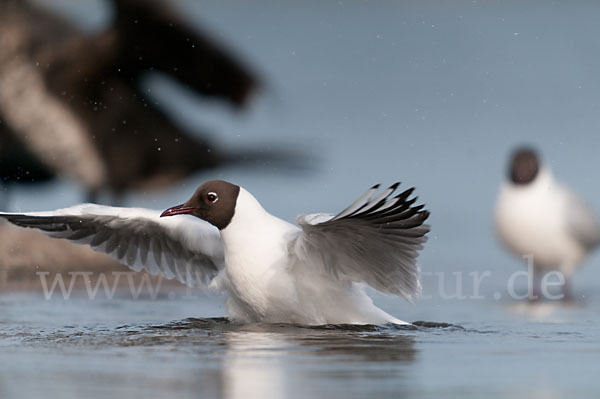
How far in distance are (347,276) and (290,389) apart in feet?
4.92

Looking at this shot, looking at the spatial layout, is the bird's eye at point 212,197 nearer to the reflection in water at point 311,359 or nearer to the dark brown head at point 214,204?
the dark brown head at point 214,204

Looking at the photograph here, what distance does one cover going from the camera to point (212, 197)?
407 cm

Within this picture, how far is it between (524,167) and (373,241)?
12.6 feet

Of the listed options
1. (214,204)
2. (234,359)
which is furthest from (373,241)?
(234,359)

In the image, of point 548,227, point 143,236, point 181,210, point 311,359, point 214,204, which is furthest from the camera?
point 548,227

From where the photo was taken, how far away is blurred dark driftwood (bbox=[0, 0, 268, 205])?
8.76m

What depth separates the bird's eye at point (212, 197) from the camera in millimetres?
4046

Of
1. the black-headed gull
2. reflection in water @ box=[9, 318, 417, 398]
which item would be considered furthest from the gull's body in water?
the black-headed gull

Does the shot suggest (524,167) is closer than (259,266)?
No

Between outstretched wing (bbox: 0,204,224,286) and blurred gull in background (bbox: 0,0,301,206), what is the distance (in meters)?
3.80

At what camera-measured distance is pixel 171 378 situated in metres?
2.43

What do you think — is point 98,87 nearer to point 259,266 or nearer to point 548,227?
point 548,227

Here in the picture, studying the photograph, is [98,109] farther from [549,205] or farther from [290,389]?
[290,389]

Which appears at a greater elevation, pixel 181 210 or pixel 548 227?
pixel 548 227
